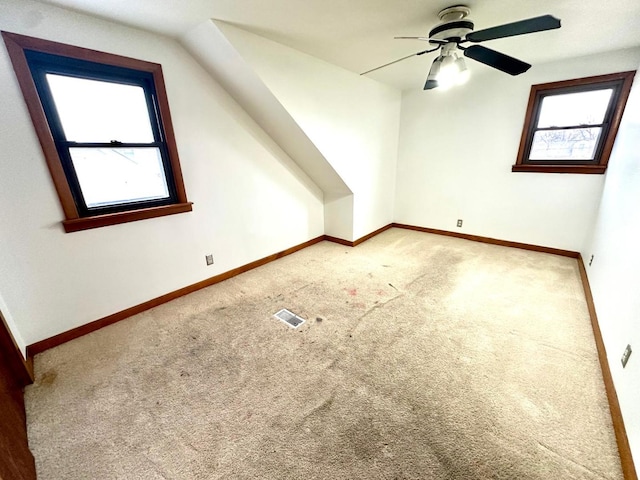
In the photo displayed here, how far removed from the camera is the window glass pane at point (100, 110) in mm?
1812

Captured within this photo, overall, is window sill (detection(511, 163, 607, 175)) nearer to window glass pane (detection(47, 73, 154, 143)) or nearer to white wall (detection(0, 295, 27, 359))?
window glass pane (detection(47, 73, 154, 143))

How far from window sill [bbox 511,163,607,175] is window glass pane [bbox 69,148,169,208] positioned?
4117mm

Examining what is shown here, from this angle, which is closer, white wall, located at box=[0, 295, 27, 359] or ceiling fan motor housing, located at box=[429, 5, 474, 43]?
white wall, located at box=[0, 295, 27, 359]

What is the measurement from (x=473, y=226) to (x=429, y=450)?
342 cm

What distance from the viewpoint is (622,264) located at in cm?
170

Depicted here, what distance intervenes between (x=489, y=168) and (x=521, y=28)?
7.76ft

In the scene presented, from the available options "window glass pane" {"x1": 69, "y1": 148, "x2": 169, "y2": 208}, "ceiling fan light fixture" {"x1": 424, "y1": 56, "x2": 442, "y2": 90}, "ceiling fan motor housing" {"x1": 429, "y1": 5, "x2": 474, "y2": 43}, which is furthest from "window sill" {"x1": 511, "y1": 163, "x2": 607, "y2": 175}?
"window glass pane" {"x1": 69, "y1": 148, "x2": 169, "y2": 208}

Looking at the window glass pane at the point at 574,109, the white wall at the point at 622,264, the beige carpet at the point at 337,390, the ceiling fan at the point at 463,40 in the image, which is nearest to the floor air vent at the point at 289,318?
the beige carpet at the point at 337,390

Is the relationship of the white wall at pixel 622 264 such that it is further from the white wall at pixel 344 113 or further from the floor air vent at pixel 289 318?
the white wall at pixel 344 113

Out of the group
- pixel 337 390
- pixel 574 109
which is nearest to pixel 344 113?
pixel 574 109

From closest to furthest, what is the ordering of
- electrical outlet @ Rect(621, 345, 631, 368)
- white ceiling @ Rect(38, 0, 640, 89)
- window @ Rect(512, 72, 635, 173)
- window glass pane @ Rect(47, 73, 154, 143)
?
electrical outlet @ Rect(621, 345, 631, 368) → white ceiling @ Rect(38, 0, 640, 89) → window glass pane @ Rect(47, 73, 154, 143) → window @ Rect(512, 72, 635, 173)

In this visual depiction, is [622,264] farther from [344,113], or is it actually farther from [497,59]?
[344,113]

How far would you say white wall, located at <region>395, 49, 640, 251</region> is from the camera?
304cm

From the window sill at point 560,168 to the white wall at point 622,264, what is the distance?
168 mm
